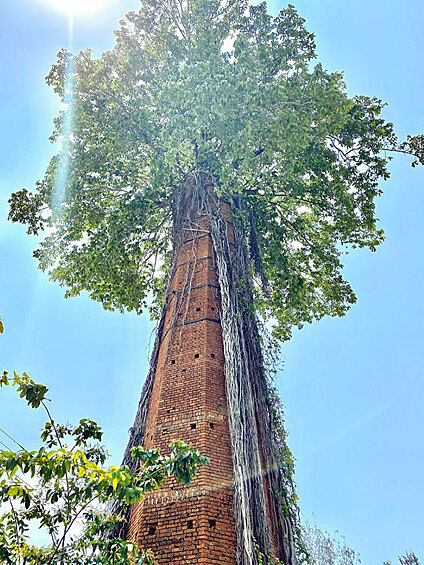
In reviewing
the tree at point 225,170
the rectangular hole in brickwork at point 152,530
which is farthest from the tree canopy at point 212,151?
the rectangular hole in brickwork at point 152,530

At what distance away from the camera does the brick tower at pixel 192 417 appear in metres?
5.05

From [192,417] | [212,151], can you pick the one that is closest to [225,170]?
[212,151]

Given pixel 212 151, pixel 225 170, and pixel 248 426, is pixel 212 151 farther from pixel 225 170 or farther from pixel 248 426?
pixel 248 426

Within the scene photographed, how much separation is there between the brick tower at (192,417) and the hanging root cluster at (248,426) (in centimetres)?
16

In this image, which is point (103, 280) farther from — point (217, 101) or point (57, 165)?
point (217, 101)

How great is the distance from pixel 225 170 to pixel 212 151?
2.36 ft

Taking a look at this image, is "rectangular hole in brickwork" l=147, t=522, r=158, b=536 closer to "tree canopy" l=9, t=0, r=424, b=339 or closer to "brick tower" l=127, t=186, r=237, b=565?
"brick tower" l=127, t=186, r=237, b=565

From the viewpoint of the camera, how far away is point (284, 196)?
10820mm

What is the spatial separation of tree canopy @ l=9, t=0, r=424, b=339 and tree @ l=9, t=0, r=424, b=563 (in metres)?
0.03

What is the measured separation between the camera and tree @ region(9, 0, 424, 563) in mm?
7867

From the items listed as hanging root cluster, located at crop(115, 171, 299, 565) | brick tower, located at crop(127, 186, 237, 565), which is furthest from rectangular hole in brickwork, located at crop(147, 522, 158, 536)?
hanging root cluster, located at crop(115, 171, 299, 565)

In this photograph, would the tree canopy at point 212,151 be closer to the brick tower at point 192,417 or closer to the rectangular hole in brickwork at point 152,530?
the brick tower at point 192,417

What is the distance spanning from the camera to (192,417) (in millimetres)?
6219

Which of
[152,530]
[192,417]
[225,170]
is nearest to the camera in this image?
[152,530]
